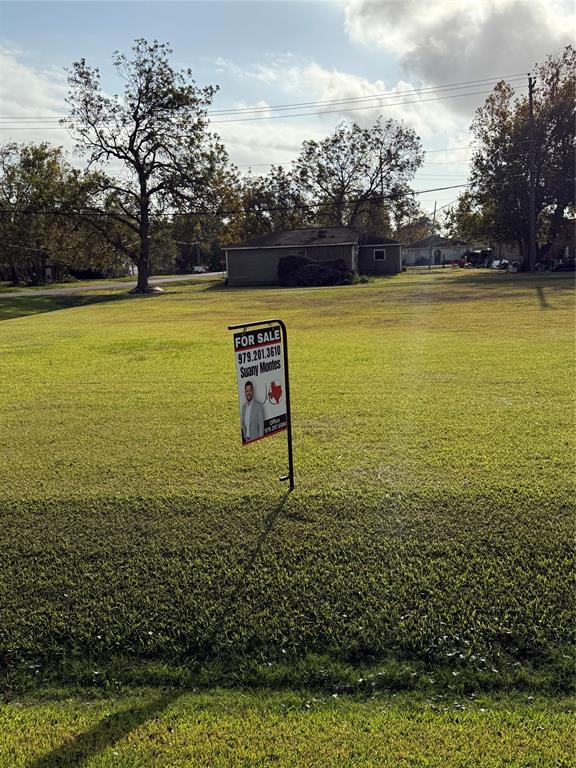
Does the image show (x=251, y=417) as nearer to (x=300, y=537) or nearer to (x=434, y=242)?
(x=300, y=537)

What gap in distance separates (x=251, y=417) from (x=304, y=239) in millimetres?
42588

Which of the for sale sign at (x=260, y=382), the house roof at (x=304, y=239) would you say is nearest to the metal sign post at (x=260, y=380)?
the for sale sign at (x=260, y=382)

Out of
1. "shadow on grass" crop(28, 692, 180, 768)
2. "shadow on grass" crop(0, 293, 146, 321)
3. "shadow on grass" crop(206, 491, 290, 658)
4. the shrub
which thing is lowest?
"shadow on grass" crop(28, 692, 180, 768)

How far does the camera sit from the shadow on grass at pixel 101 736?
8.96 feet

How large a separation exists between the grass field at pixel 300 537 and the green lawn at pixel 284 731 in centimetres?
16

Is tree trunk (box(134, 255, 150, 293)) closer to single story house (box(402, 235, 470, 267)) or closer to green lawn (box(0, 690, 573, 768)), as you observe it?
green lawn (box(0, 690, 573, 768))

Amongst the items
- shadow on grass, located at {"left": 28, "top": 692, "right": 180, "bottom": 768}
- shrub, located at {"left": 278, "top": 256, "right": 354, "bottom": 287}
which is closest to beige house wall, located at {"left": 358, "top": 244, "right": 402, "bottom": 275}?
shrub, located at {"left": 278, "top": 256, "right": 354, "bottom": 287}

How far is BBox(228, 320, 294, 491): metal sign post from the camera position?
4531 millimetres

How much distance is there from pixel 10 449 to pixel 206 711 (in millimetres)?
4321

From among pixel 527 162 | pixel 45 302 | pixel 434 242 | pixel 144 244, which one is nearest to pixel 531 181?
pixel 527 162

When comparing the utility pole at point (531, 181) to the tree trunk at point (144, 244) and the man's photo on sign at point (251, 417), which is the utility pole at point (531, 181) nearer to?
the tree trunk at point (144, 244)

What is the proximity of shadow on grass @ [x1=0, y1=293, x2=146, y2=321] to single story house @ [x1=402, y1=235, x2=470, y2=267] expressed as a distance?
210ft

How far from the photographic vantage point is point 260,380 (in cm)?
470

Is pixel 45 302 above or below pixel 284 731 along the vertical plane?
above
